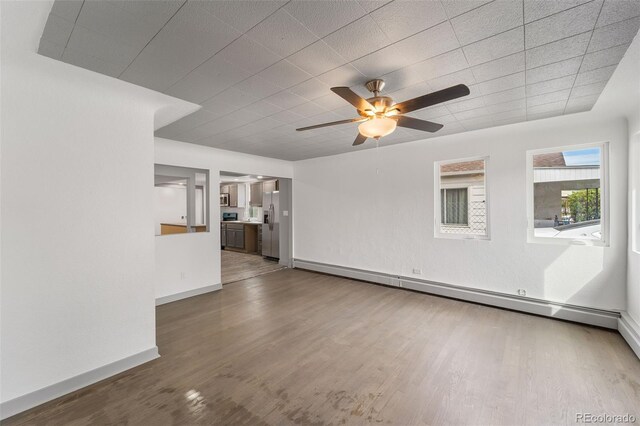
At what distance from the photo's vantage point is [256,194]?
8.64 metres

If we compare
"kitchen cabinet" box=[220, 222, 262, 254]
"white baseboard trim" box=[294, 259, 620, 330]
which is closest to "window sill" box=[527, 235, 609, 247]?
"white baseboard trim" box=[294, 259, 620, 330]

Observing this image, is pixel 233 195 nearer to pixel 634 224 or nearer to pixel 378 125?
pixel 378 125

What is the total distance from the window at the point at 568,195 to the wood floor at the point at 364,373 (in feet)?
3.76

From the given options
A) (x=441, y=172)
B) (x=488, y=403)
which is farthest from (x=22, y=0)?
(x=441, y=172)

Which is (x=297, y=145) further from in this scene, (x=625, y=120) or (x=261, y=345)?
(x=625, y=120)

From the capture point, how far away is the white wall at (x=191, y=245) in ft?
13.7

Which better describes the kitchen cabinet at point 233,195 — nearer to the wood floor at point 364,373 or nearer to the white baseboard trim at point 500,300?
the white baseboard trim at point 500,300

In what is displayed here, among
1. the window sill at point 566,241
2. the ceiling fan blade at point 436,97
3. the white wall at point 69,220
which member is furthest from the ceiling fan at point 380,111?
the window sill at point 566,241

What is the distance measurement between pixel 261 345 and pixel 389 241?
9.68 feet

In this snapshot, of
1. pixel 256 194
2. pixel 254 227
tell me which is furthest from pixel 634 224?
pixel 256 194

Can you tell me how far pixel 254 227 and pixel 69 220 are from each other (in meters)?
6.23

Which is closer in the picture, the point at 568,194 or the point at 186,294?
the point at 568,194

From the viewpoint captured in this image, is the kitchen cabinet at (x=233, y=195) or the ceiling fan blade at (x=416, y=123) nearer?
the ceiling fan blade at (x=416, y=123)

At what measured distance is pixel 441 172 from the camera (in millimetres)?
4504
